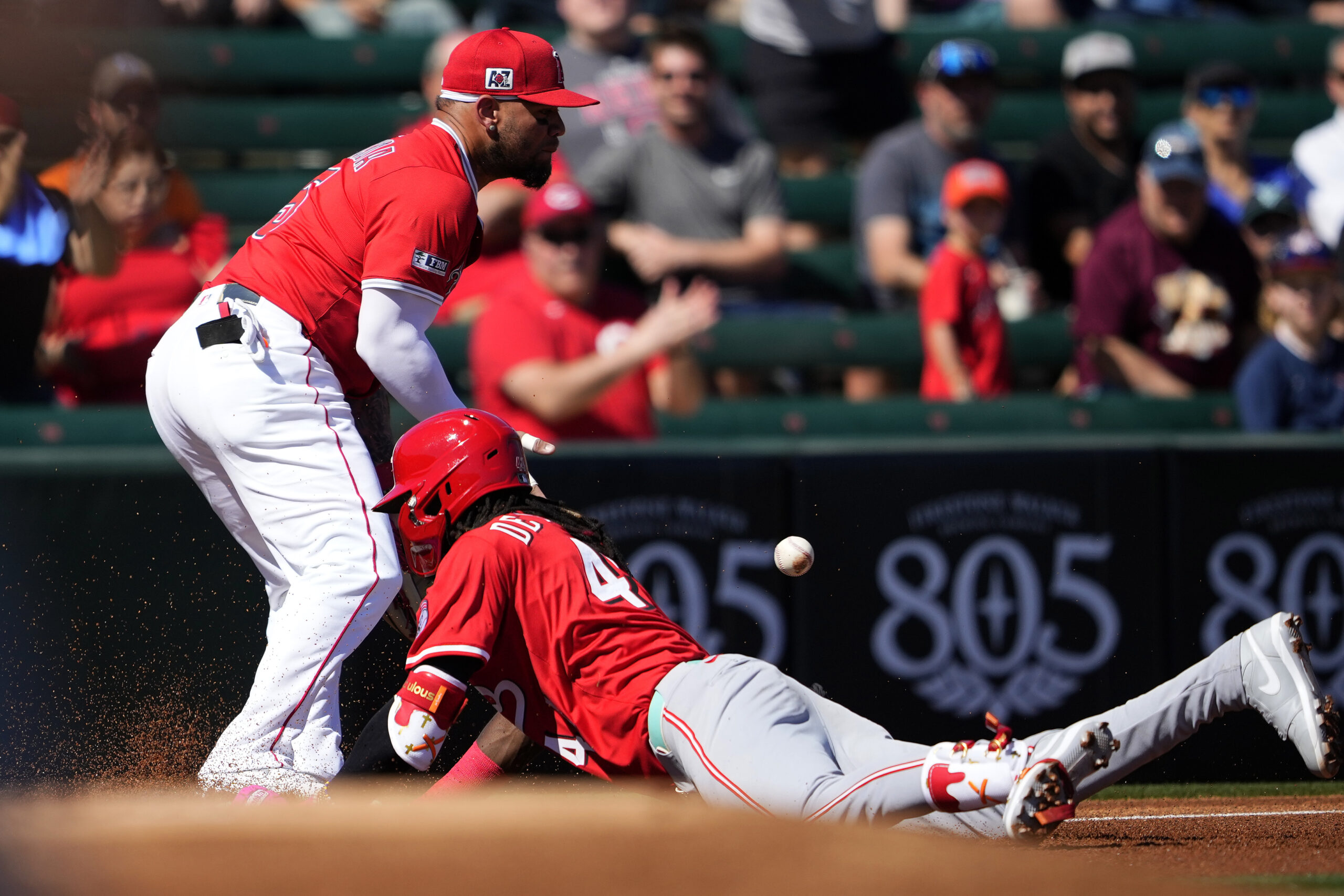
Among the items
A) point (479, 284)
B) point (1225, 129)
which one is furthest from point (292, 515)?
point (1225, 129)

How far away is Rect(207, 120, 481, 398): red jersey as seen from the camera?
13.1 ft

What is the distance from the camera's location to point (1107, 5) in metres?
10.4

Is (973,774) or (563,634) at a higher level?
(563,634)

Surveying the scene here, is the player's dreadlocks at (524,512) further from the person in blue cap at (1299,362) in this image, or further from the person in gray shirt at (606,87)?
the person in gray shirt at (606,87)

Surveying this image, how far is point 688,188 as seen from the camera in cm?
781

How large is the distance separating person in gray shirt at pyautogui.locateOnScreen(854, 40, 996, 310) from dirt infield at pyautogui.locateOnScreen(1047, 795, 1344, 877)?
3.20m

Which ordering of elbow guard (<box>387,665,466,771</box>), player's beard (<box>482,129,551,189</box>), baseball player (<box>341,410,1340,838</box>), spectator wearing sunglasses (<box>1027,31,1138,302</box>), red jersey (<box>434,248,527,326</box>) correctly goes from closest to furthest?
baseball player (<box>341,410,1340,838</box>) < elbow guard (<box>387,665,466,771</box>) < player's beard (<box>482,129,551,189</box>) < red jersey (<box>434,248,527,326</box>) < spectator wearing sunglasses (<box>1027,31,1138,302</box>)

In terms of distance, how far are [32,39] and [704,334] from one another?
11.3ft

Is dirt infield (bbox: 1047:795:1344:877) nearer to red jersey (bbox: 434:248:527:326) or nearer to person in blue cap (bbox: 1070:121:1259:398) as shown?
person in blue cap (bbox: 1070:121:1259:398)

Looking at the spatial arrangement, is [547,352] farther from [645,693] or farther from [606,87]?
[645,693]

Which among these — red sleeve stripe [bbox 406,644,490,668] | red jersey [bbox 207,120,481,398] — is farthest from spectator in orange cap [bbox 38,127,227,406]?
red sleeve stripe [bbox 406,644,490,668]

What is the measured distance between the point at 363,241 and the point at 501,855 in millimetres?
1896

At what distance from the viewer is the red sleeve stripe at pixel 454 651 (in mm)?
3623

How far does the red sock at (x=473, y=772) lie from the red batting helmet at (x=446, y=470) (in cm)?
59
